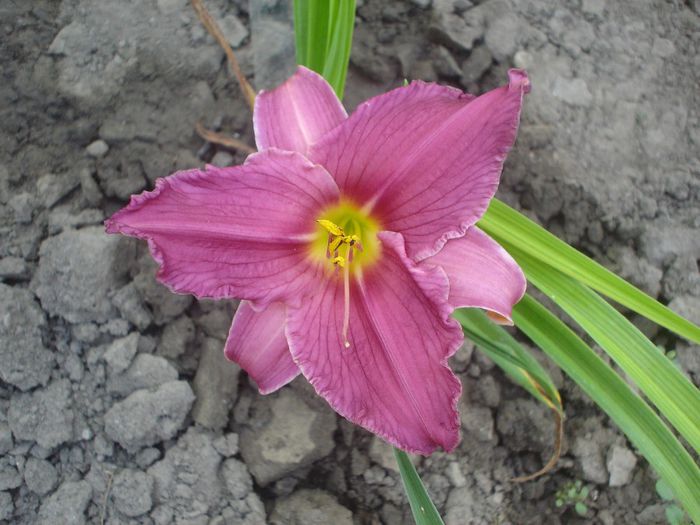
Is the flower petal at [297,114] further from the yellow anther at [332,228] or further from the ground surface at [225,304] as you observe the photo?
the ground surface at [225,304]

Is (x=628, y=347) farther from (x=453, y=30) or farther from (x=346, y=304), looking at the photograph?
(x=453, y=30)

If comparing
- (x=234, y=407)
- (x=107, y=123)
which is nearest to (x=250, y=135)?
(x=107, y=123)

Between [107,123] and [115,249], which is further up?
[107,123]

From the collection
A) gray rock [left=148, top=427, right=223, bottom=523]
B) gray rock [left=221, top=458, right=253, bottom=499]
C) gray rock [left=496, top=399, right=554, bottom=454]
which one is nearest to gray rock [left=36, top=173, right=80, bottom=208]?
gray rock [left=148, top=427, right=223, bottom=523]

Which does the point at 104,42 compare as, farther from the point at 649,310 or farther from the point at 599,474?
the point at 599,474

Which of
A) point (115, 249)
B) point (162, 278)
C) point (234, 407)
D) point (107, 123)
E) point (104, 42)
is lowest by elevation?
point (234, 407)

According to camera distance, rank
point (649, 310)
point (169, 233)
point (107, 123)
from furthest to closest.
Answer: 1. point (107, 123)
2. point (649, 310)
3. point (169, 233)

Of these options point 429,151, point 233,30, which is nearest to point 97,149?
point 233,30
